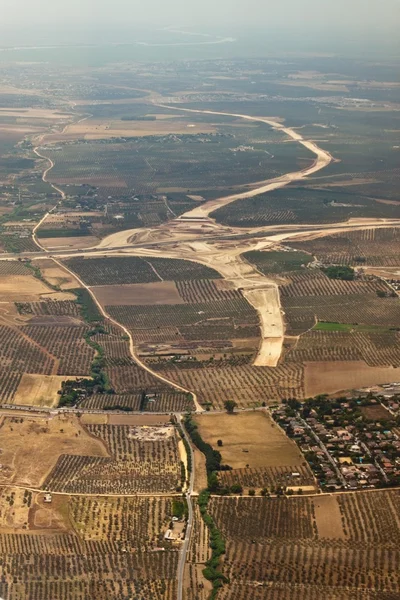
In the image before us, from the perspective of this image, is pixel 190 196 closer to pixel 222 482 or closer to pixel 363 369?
pixel 363 369

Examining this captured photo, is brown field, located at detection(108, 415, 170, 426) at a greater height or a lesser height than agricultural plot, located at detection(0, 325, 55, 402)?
greater

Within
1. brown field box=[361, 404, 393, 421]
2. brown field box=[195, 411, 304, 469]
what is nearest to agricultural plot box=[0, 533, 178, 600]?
brown field box=[195, 411, 304, 469]

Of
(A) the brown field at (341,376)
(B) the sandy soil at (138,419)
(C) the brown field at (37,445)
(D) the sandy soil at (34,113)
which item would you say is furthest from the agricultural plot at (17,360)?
(D) the sandy soil at (34,113)

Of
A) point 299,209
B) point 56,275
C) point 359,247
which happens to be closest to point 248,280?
point 359,247

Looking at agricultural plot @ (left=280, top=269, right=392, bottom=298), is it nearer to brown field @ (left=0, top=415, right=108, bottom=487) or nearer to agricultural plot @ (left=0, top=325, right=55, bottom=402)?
agricultural plot @ (left=0, top=325, right=55, bottom=402)

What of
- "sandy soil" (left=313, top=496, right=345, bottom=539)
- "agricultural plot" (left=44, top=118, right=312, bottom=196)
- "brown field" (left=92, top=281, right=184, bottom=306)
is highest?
"sandy soil" (left=313, top=496, right=345, bottom=539)

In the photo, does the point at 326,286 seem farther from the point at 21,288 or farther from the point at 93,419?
the point at 93,419
